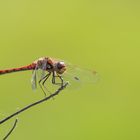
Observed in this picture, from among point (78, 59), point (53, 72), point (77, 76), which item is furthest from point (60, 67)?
point (78, 59)

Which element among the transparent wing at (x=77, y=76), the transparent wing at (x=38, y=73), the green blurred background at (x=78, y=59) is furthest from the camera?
the green blurred background at (x=78, y=59)

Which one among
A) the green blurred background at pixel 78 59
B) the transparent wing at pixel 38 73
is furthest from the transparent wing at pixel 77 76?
the green blurred background at pixel 78 59

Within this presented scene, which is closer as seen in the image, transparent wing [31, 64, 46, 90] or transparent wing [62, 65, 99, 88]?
transparent wing [31, 64, 46, 90]

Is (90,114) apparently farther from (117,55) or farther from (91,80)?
(91,80)

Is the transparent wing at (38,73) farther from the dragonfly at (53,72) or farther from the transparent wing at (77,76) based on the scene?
the transparent wing at (77,76)

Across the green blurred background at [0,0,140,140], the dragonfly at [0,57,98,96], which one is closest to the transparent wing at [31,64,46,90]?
the dragonfly at [0,57,98,96]

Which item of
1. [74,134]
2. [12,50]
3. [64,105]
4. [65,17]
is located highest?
[65,17]

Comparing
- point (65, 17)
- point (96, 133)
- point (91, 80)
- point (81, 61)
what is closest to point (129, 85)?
point (81, 61)

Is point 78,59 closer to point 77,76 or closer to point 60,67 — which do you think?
point 77,76

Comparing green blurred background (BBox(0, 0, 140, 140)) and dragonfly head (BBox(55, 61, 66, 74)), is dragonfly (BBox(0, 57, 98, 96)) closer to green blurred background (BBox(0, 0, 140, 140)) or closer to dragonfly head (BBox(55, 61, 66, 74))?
dragonfly head (BBox(55, 61, 66, 74))
